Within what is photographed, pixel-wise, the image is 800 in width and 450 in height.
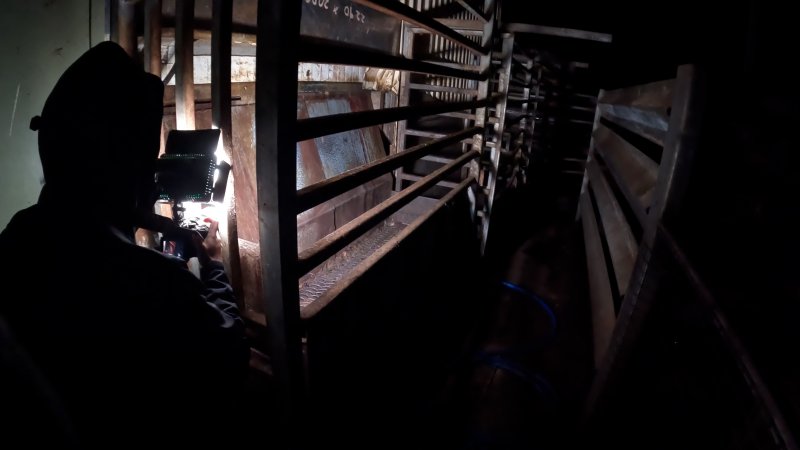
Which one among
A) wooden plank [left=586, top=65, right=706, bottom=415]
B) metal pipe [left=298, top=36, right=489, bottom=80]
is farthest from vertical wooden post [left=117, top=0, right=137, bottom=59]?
wooden plank [left=586, top=65, right=706, bottom=415]

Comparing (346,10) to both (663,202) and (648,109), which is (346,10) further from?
(663,202)

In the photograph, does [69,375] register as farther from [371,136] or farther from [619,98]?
[619,98]

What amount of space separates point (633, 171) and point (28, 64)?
3738mm

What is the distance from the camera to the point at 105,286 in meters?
1.04

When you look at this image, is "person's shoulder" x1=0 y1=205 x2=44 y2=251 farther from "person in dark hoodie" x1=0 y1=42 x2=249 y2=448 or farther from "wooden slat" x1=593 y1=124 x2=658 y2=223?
"wooden slat" x1=593 y1=124 x2=658 y2=223

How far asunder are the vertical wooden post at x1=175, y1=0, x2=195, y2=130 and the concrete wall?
1.75 ft

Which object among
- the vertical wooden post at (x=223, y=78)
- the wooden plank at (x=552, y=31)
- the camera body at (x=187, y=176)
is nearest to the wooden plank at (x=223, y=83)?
the vertical wooden post at (x=223, y=78)

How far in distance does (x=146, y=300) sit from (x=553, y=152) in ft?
30.7

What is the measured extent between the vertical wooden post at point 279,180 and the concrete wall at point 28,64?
1200mm

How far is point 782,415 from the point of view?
834mm

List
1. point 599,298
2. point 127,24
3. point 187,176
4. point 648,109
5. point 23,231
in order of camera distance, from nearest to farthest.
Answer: point 23,231
point 187,176
point 127,24
point 648,109
point 599,298

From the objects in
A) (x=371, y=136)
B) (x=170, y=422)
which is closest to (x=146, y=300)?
(x=170, y=422)

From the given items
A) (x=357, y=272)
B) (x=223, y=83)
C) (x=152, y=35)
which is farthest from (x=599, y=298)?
(x=152, y=35)

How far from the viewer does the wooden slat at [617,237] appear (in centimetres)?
269
